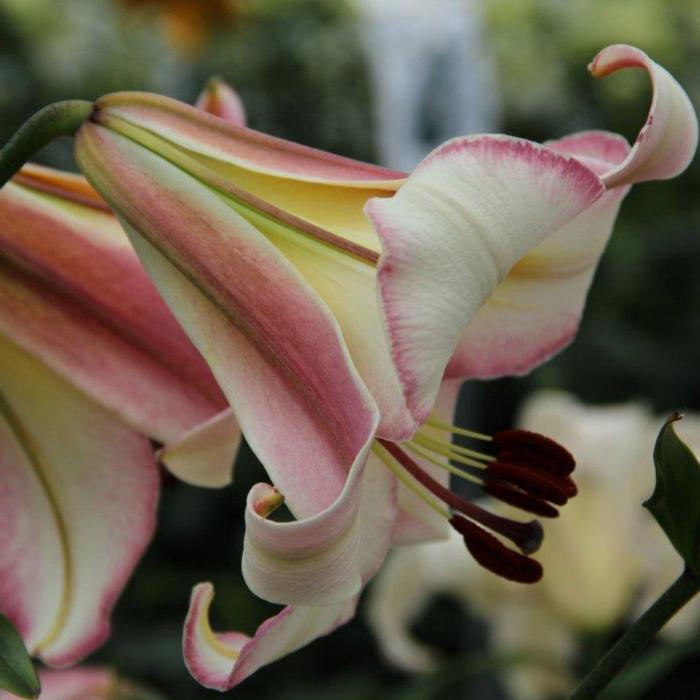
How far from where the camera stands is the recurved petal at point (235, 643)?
1.35ft

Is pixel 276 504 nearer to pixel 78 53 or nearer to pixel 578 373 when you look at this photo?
pixel 578 373

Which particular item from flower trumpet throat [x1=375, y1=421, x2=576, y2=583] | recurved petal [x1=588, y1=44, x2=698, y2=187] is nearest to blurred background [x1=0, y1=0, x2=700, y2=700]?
flower trumpet throat [x1=375, y1=421, x2=576, y2=583]

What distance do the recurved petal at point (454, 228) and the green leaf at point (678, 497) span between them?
69 mm

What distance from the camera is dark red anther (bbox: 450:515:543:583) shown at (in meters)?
0.46

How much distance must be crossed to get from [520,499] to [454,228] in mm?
122

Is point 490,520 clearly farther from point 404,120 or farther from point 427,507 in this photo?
point 404,120

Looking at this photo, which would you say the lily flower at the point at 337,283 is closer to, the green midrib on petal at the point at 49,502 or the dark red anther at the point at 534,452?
the dark red anther at the point at 534,452

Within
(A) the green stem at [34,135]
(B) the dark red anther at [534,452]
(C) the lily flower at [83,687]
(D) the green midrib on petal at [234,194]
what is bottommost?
(C) the lily flower at [83,687]

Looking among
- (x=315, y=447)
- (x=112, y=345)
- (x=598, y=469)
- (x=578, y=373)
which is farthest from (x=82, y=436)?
(x=578, y=373)

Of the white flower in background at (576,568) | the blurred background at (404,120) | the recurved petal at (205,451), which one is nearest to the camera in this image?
the recurved petal at (205,451)

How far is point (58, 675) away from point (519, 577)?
0.29 m

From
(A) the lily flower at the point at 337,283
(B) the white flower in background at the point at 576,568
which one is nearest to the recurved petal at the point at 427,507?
(A) the lily flower at the point at 337,283

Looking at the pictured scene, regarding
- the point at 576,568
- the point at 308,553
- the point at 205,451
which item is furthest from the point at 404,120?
the point at 308,553

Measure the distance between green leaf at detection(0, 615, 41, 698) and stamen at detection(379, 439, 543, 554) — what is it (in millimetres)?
129
